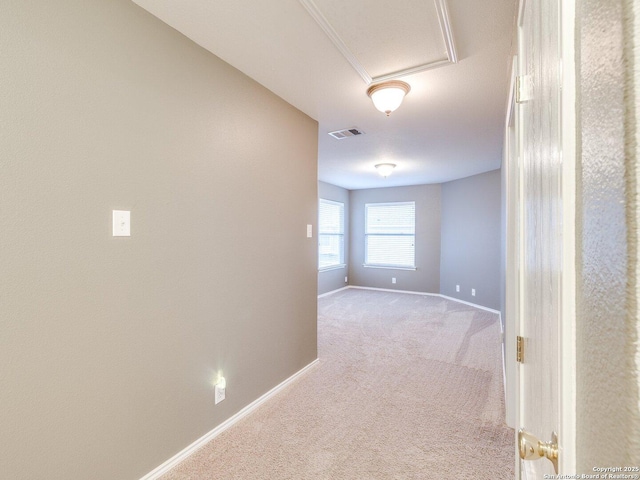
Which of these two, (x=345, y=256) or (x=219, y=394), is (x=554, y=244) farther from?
(x=345, y=256)

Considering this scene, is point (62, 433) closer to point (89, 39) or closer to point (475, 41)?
point (89, 39)

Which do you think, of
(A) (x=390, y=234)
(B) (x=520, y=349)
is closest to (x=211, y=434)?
(B) (x=520, y=349)

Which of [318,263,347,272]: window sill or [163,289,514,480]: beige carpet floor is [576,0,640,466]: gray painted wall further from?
[318,263,347,272]: window sill

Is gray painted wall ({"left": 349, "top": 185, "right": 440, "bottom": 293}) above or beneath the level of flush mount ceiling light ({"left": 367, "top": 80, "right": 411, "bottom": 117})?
beneath

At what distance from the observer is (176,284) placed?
1839 mm

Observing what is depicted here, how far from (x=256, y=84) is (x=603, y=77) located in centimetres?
246

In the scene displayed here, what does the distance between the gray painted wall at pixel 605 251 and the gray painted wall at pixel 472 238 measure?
5.10 meters

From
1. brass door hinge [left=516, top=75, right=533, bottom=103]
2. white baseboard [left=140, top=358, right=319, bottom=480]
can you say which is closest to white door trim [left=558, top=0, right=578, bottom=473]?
brass door hinge [left=516, top=75, right=533, bottom=103]

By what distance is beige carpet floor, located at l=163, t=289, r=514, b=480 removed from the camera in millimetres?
1787

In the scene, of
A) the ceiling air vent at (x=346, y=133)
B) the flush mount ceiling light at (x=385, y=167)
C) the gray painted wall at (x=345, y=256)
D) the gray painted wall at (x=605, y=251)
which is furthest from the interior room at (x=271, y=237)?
the gray painted wall at (x=345, y=256)

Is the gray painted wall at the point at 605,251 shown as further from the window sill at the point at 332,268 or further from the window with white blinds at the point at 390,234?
the window with white blinds at the point at 390,234

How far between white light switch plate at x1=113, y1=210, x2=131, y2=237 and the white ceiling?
1.09 metres

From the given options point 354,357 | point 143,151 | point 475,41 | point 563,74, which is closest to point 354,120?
point 475,41

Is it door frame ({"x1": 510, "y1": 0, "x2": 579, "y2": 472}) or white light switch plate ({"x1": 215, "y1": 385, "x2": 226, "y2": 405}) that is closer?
door frame ({"x1": 510, "y1": 0, "x2": 579, "y2": 472})
